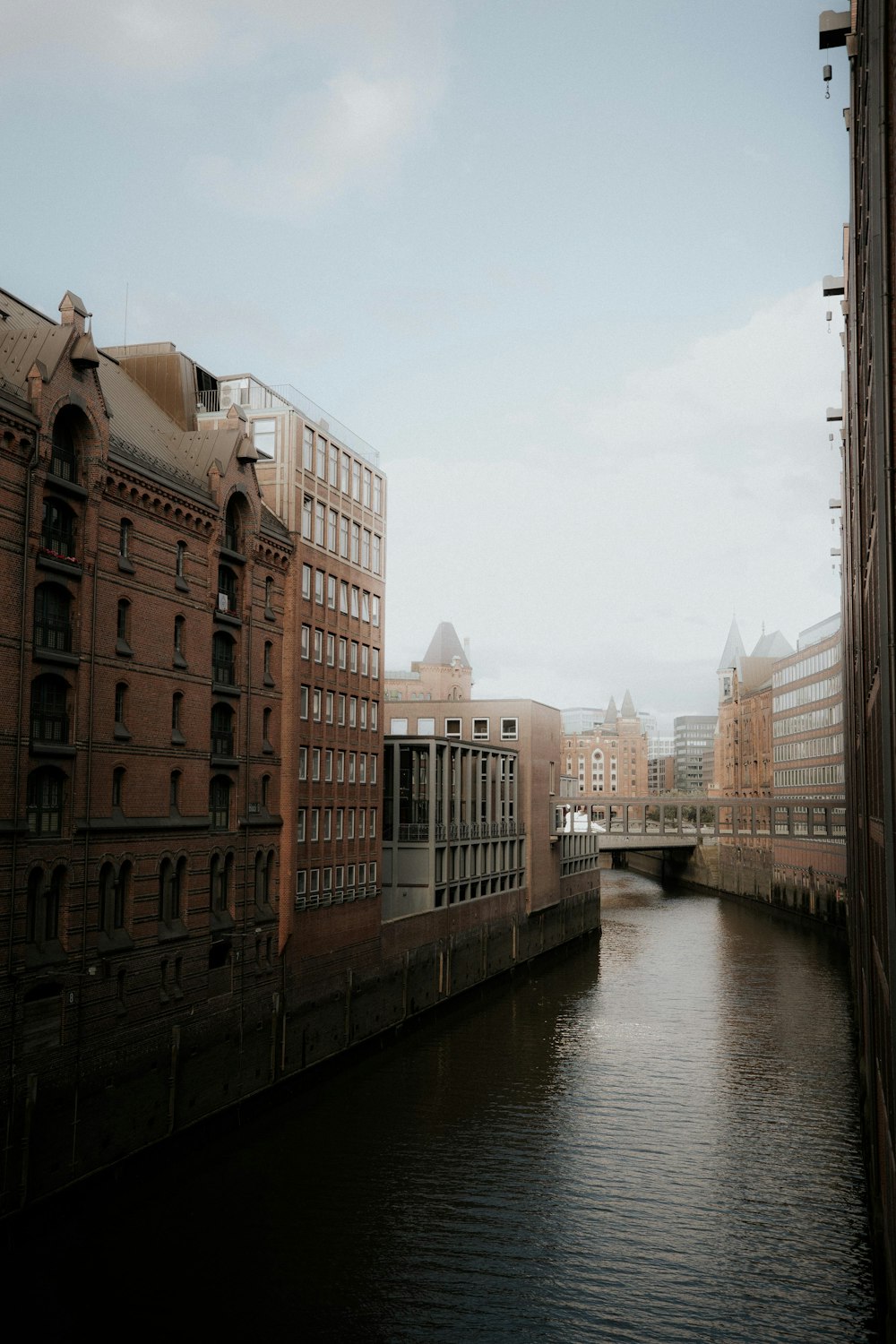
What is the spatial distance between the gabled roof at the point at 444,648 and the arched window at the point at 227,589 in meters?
139

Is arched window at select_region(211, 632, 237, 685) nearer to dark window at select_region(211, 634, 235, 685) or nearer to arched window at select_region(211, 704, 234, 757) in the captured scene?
dark window at select_region(211, 634, 235, 685)

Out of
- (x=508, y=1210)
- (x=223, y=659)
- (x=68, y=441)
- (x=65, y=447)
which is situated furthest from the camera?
(x=223, y=659)

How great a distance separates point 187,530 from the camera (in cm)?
3697

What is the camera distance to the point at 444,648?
182 metres

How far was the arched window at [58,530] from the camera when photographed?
99.2ft

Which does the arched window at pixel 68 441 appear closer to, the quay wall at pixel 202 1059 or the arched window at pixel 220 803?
the arched window at pixel 220 803

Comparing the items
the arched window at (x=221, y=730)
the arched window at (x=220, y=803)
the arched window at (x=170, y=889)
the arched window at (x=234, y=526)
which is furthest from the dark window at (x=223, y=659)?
the arched window at (x=170, y=889)

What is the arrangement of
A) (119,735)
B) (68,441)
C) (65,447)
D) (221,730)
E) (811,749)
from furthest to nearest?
1. (811,749)
2. (221,730)
3. (119,735)
4. (68,441)
5. (65,447)

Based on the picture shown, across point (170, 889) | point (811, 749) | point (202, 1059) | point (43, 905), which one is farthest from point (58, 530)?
point (811, 749)

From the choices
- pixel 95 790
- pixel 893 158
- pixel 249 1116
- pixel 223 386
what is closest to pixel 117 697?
pixel 95 790

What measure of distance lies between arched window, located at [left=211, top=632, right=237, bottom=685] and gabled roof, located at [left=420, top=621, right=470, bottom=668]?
139m

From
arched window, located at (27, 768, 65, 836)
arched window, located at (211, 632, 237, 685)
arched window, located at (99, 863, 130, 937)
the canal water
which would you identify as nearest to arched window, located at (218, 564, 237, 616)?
arched window, located at (211, 632, 237, 685)

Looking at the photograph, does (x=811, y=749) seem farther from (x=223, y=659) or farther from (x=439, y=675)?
(x=223, y=659)

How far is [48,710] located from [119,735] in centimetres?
290
